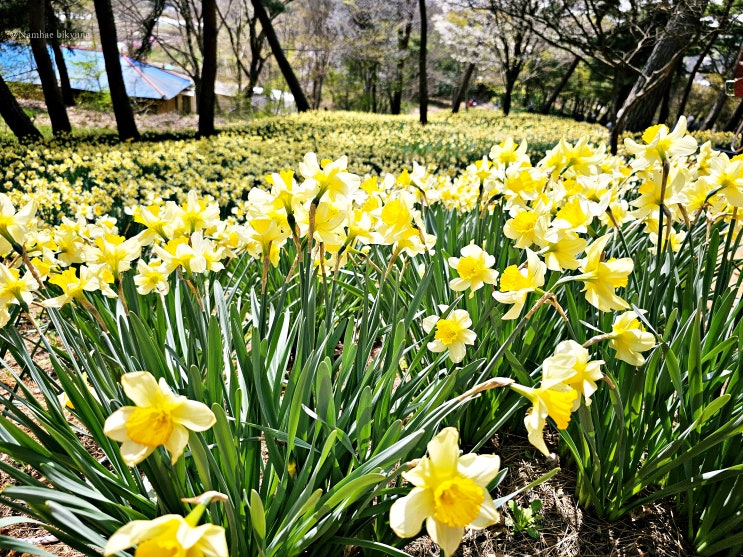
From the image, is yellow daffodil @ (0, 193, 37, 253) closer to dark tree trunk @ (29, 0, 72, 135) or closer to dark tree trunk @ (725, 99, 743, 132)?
dark tree trunk @ (29, 0, 72, 135)

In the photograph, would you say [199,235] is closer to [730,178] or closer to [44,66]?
[730,178]

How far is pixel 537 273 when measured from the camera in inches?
40.4

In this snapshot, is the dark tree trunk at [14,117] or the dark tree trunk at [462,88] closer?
the dark tree trunk at [14,117]

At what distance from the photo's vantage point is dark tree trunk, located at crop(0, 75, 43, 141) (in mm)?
7512

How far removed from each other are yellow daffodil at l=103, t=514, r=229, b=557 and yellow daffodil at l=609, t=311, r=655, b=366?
816mm

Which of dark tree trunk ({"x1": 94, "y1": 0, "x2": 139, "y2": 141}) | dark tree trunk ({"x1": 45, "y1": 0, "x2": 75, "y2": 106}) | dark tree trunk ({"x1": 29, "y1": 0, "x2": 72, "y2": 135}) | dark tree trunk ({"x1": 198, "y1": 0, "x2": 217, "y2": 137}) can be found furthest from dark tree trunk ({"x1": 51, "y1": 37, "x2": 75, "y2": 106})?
dark tree trunk ({"x1": 94, "y1": 0, "x2": 139, "y2": 141})

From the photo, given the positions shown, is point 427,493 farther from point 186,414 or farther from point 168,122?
point 168,122

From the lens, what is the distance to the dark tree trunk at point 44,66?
27.2 feet

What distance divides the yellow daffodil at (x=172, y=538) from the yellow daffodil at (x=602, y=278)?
2.70 ft

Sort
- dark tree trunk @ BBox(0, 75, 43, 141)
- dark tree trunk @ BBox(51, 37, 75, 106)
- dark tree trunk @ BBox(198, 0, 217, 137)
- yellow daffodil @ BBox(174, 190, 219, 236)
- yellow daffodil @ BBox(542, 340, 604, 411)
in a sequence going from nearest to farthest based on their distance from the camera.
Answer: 1. yellow daffodil @ BBox(542, 340, 604, 411)
2. yellow daffodil @ BBox(174, 190, 219, 236)
3. dark tree trunk @ BBox(0, 75, 43, 141)
4. dark tree trunk @ BBox(198, 0, 217, 137)
5. dark tree trunk @ BBox(51, 37, 75, 106)

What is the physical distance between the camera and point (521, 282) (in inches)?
40.7

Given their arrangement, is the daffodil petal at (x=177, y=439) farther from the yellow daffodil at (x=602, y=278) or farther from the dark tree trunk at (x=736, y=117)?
the dark tree trunk at (x=736, y=117)

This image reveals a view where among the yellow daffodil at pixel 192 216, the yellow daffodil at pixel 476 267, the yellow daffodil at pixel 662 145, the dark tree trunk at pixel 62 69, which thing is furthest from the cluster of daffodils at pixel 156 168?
the dark tree trunk at pixel 62 69

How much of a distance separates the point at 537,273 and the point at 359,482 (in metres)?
0.56
